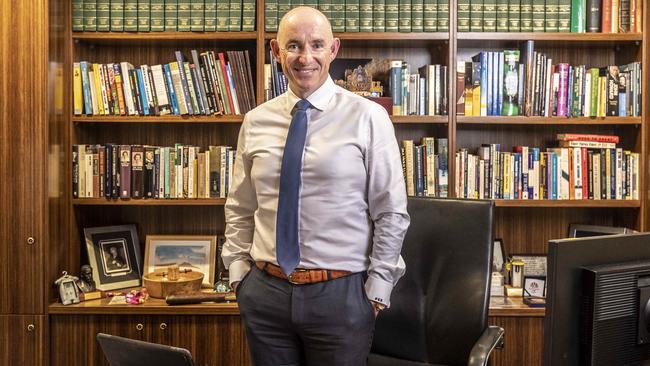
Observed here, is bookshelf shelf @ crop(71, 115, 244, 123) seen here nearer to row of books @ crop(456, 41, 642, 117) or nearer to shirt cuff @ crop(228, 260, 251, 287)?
row of books @ crop(456, 41, 642, 117)

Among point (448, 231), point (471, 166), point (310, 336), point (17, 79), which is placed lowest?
point (310, 336)

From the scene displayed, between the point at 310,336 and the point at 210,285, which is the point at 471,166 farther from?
the point at 310,336

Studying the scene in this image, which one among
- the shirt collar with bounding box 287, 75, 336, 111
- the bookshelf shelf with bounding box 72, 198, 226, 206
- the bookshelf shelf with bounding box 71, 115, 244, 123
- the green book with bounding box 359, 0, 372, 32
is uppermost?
the green book with bounding box 359, 0, 372, 32

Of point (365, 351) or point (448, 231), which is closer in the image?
point (365, 351)

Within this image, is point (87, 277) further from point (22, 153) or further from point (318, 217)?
point (318, 217)

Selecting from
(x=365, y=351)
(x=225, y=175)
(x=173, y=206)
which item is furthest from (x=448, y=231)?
(x=173, y=206)

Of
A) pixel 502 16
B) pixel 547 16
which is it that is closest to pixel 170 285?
pixel 502 16

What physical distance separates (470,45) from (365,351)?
6.04 feet

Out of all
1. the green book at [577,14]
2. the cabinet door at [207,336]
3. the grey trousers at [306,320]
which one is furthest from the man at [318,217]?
the green book at [577,14]

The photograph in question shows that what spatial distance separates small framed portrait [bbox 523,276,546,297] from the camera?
10.7 ft

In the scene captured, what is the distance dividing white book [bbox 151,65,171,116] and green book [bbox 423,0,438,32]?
115 cm

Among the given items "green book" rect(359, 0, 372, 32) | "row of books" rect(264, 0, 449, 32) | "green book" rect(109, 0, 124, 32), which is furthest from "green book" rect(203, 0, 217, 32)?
"green book" rect(359, 0, 372, 32)

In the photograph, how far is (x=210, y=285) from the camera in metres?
3.31

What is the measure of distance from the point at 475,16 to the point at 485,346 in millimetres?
1623
